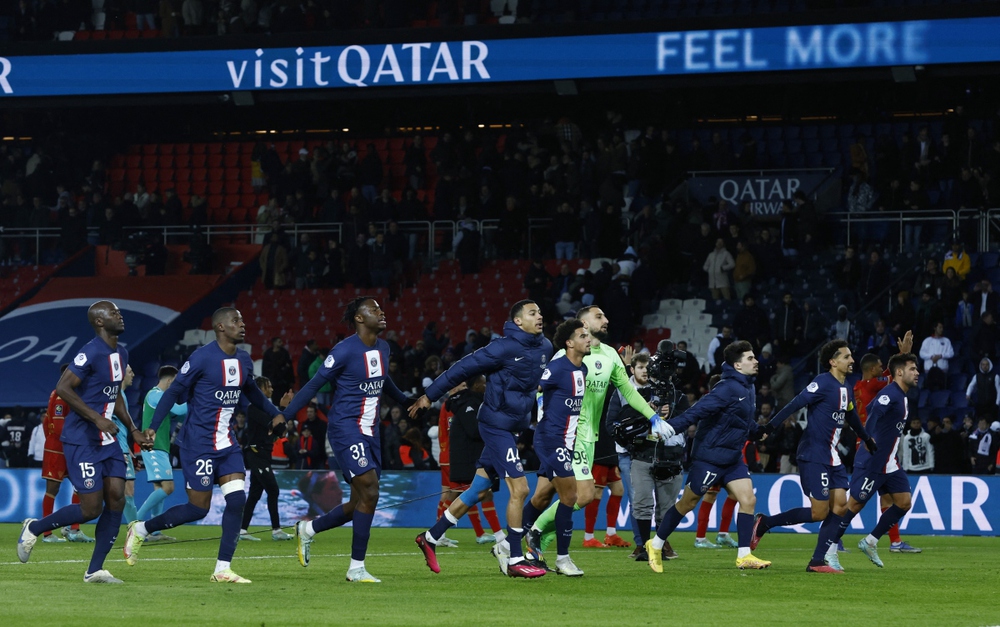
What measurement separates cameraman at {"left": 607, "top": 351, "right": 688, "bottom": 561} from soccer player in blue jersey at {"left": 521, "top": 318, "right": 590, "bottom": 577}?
1322 millimetres

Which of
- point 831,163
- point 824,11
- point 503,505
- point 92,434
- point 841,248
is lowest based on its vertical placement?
point 503,505

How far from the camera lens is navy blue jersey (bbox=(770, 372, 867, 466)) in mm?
13828

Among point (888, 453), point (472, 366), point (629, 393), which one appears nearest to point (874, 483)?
point (888, 453)

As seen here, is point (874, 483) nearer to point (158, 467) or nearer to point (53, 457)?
point (158, 467)

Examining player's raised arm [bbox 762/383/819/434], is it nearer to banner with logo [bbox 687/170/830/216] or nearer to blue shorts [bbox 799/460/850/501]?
blue shorts [bbox 799/460/850/501]

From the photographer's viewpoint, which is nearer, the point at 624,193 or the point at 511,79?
the point at 511,79

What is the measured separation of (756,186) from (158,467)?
16.7 metres

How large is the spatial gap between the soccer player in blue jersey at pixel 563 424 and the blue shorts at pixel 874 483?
3.83 meters

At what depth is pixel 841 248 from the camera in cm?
2844

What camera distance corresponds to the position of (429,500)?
874 inches

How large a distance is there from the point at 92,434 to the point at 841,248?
19.5m

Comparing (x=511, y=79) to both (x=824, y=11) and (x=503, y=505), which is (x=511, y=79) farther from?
(x=503, y=505)

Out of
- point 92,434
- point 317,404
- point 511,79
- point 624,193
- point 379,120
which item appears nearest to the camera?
point 92,434

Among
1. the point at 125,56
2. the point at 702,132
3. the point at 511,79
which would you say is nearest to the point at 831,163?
the point at 702,132
